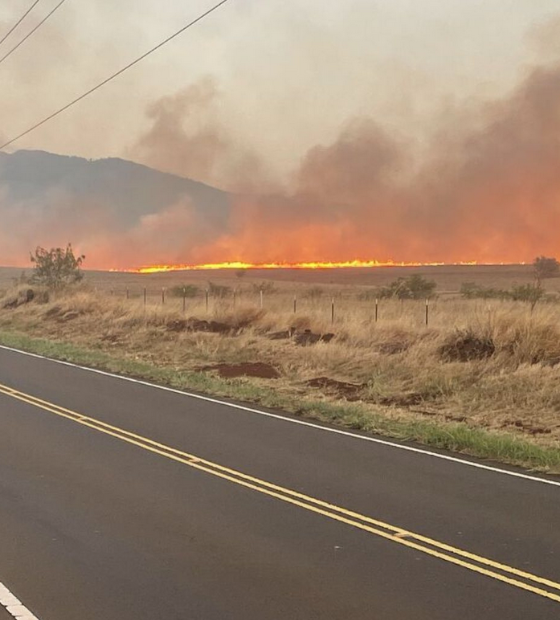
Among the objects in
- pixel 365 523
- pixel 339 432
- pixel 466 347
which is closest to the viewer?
pixel 365 523

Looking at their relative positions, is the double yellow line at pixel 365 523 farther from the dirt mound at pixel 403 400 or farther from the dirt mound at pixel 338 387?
the dirt mound at pixel 338 387

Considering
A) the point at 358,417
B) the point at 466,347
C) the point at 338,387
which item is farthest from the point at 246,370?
the point at 358,417

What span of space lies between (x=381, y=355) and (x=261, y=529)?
13.2m

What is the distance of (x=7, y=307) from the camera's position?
44312 mm

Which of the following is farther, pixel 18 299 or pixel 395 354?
pixel 18 299

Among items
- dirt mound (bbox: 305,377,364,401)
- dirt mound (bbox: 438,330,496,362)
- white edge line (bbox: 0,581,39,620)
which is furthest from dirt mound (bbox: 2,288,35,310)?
white edge line (bbox: 0,581,39,620)

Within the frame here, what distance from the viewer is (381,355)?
64.9 ft

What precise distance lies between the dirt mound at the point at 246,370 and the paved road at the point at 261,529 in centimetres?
773

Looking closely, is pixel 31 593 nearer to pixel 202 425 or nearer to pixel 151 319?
pixel 202 425

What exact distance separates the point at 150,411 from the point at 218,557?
7.49 m

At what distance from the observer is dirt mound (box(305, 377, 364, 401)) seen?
1631cm

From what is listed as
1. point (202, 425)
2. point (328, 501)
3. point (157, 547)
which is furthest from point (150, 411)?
point (157, 547)

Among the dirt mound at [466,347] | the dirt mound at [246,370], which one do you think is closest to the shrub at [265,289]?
the dirt mound at [246,370]

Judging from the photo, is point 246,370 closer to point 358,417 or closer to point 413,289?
point 358,417
